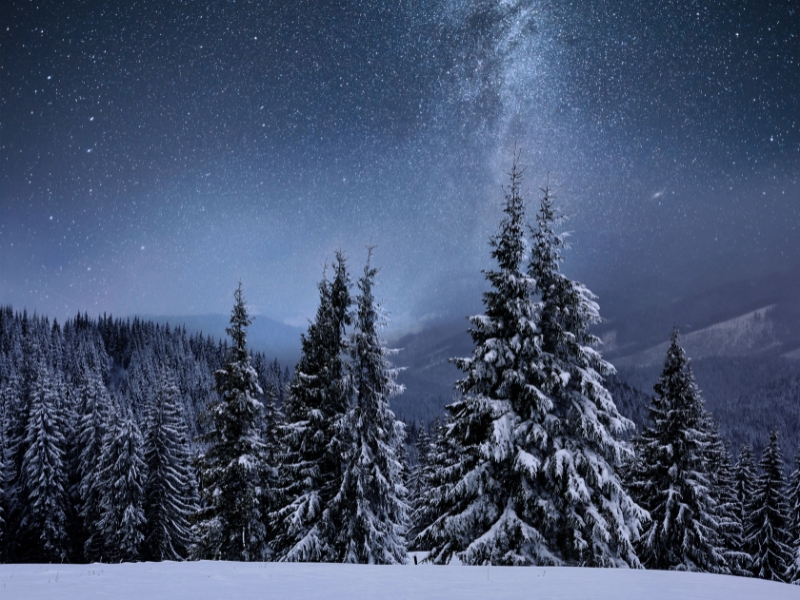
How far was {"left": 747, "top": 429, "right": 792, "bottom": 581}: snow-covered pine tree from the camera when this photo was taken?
36875mm

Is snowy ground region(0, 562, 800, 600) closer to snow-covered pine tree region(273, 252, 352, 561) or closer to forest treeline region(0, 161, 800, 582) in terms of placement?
forest treeline region(0, 161, 800, 582)

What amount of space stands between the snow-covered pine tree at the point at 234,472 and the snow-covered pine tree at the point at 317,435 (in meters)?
1.47

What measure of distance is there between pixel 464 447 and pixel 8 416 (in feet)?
188

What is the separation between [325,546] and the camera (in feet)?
62.5

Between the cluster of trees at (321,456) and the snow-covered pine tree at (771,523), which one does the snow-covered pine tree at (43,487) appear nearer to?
the cluster of trees at (321,456)

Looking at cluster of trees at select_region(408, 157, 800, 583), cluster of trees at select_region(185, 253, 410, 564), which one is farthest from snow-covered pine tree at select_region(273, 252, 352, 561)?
cluster of trees at select_region(408, 157, 800, 583)

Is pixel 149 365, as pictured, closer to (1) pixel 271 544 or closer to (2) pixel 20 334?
(2) pixel 20 334

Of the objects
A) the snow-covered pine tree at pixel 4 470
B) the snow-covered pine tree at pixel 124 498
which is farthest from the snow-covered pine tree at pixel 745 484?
the snow-covered pine tree at pixel 4 470

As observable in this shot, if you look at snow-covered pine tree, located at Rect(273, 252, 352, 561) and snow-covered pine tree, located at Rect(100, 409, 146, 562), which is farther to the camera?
snow-covered pine tree, located at Rect(100, 409, 146, 562)

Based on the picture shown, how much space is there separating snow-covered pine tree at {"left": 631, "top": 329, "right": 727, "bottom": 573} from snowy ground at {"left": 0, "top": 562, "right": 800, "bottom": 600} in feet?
50.5

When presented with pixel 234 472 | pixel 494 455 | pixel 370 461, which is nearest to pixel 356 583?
pixel 494 455

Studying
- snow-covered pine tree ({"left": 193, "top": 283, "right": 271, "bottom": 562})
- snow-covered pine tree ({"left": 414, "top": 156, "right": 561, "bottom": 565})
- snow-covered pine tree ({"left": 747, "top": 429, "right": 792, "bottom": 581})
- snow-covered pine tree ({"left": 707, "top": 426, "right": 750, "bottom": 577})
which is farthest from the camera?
snow-covered pine tree ({"left": 747, "top": 429, "right": 792, "bottom": 581})

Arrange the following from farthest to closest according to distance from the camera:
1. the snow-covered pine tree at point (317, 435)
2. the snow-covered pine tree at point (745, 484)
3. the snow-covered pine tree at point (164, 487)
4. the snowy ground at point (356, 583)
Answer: the snow-covered pine tree at point (745, 484) → the snow-covered pine tree at point (164, 487) → the snow-covered pine tree at point (317, 435) → the snowy ground at point (356, 583)

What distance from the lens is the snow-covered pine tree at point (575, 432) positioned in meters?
15.0
